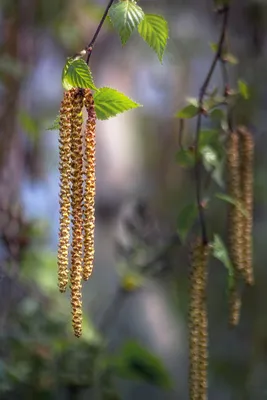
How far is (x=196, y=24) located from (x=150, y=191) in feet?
1.52

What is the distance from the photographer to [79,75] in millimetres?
563

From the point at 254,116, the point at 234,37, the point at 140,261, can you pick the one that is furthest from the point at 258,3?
the point at 140,261

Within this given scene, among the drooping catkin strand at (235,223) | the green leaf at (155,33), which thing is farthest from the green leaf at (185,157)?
the green leaf at (155,33)

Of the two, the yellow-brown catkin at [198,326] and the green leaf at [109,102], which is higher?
the green leaf at [109,102]

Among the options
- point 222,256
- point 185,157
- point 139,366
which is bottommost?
point 139,366

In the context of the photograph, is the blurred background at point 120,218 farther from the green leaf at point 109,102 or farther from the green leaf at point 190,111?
the green leaf at point 109,102

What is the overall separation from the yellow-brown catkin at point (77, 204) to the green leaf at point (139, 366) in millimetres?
662

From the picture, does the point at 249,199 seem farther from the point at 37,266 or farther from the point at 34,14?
the point at 34,14

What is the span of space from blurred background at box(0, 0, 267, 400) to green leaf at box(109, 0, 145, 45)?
472 mm

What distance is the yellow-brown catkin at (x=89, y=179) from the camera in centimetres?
57

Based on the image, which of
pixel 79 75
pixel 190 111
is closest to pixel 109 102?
pixel 79 75

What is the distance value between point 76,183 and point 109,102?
0.07m

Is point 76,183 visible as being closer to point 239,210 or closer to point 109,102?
point 109,102

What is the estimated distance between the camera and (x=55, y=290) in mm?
1482
